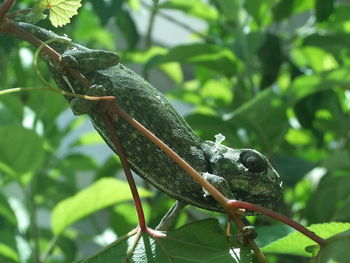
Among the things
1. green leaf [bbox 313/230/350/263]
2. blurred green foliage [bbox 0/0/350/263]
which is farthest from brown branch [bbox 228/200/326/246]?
blurred green foliage [bbox 0/0/350/263]

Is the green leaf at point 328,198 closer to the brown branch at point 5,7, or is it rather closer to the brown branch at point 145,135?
the brown branch at point 145,135

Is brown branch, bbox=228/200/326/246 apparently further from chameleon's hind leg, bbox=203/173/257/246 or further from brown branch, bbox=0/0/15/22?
brown branch, bbox=0/0/15/22

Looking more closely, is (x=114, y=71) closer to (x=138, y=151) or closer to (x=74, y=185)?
(x=138, y=151)

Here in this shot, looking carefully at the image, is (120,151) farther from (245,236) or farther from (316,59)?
(316,59)

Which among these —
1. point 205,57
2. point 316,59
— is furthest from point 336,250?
point 316,59

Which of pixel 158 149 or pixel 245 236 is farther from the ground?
pixel 158 149

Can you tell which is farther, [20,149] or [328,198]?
[328,198]
